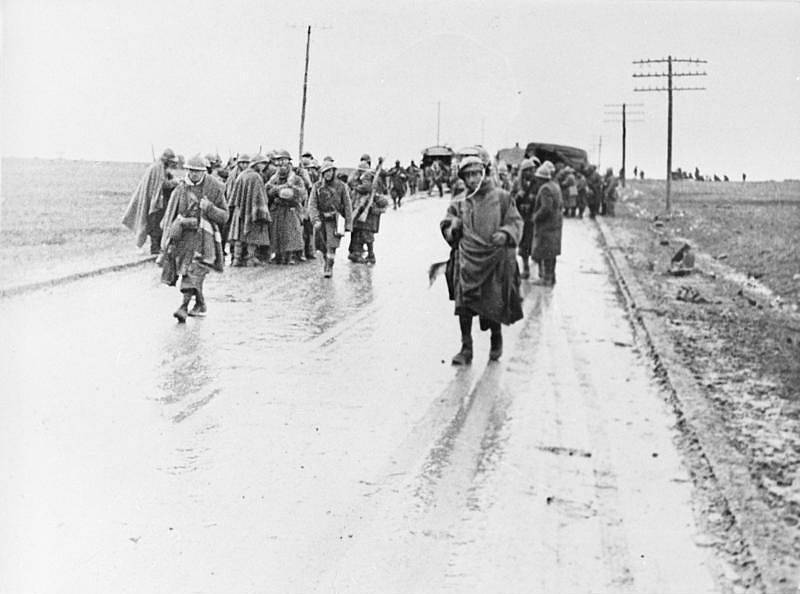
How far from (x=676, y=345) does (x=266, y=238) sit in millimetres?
8146

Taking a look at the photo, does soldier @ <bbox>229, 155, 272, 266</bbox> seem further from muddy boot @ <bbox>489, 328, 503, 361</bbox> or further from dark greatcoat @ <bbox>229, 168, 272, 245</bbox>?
muddy boot @ <bbox>489, 328, 503, 361</bbox>

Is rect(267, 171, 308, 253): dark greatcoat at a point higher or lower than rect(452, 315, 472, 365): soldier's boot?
higher

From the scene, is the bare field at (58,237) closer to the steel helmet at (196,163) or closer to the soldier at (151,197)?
the soldier at (151,197)

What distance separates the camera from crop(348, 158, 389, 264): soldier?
16797 mm

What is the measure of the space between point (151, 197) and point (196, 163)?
175 inches

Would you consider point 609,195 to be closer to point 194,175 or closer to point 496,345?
point 194,175

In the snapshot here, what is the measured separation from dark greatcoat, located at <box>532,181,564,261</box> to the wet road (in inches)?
131

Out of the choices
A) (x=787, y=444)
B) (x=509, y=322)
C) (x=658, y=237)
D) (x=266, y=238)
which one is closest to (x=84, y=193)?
(x=658, y=237)

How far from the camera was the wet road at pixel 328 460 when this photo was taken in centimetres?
459

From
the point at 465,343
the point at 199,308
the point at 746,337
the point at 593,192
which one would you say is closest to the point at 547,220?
the point at 746,337

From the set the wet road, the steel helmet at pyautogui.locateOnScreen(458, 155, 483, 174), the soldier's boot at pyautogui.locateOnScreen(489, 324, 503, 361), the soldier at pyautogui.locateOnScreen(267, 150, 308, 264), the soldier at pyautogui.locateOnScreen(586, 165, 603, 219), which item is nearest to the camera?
the wet road

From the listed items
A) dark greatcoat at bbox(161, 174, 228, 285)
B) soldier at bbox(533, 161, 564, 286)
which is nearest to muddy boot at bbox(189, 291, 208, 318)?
dark greatcoat at bbox(161, 174, 228, 285)

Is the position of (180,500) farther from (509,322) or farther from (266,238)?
(266,238)

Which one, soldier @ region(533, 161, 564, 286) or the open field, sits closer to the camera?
the open field
